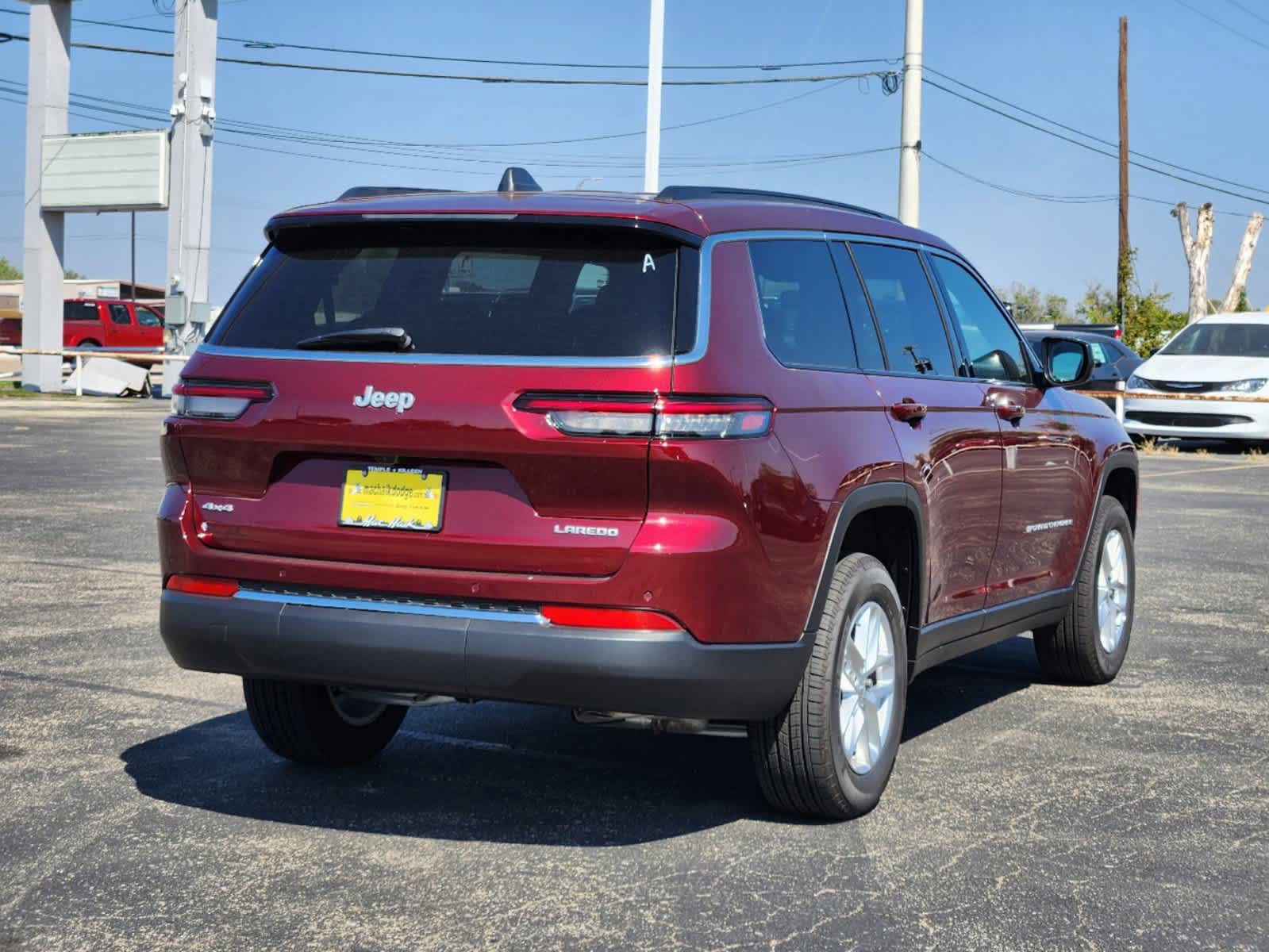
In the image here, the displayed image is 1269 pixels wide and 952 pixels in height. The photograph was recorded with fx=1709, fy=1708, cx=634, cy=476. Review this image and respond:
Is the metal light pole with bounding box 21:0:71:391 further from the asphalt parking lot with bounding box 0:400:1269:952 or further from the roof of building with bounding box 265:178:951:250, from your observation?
the roof of building with bounding box 265:178:951:250

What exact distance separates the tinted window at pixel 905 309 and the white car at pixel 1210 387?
18324 mm

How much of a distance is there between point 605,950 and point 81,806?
1952 millimetres

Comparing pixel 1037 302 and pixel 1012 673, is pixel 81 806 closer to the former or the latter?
pixel 1012 673

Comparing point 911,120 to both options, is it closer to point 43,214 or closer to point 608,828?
point 608,828

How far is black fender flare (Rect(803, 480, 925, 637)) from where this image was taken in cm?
477

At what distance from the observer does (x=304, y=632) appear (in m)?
4.59

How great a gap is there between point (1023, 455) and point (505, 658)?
2731mm

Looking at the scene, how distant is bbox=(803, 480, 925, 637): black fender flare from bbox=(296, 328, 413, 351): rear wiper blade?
51.0 inches

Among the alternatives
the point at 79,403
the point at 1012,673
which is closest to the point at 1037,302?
the point at 79,403

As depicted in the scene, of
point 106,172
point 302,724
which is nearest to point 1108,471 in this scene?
point 302,724

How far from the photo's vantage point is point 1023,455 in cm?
639

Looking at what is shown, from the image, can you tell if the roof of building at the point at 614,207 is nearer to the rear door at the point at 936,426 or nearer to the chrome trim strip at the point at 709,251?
the chrome trim strip at the point at 709,251

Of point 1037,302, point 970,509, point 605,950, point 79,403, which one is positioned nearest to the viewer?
point 605,950

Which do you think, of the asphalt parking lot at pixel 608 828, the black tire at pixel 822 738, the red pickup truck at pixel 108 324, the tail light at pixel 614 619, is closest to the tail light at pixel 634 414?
the tail light at pixel 614 619
